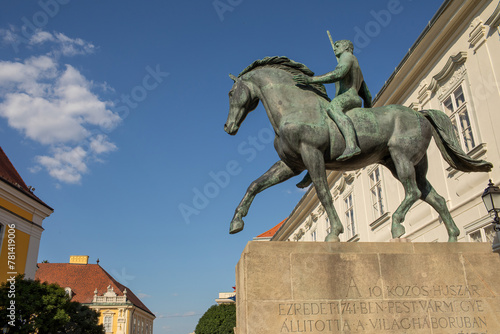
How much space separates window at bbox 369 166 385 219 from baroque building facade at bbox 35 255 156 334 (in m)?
44.9

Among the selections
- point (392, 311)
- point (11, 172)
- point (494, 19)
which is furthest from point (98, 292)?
point (392, 311)

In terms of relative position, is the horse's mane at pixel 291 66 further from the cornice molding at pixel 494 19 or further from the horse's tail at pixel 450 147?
the cornice molding at pixel 494 19

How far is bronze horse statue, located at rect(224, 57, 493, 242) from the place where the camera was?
5.33 m

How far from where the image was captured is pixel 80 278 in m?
60.8

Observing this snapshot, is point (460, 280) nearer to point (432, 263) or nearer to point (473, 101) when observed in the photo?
point (432, 263)

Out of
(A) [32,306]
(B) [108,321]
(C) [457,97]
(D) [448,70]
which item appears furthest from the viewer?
(B) [108,321]

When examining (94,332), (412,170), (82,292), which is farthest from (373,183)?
(82,292)

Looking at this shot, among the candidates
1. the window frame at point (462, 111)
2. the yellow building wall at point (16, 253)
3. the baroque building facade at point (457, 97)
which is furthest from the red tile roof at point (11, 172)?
the window frame at point (462, 111)

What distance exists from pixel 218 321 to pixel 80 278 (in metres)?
32.5

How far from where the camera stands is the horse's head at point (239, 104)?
5949 mm

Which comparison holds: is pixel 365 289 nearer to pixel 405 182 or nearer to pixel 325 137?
pixel 405 182

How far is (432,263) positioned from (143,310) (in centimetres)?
6685

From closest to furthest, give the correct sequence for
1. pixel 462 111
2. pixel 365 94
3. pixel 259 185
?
pixel 259 185
pixel 365 94
pixel 462 111

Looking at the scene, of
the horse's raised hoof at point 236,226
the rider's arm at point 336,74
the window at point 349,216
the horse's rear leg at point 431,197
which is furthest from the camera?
the window at point 349,216
